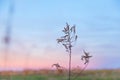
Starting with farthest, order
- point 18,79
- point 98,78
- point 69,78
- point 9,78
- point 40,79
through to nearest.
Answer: point 98,78, point 40,79, point 18,79, point 9,78, point 69,78

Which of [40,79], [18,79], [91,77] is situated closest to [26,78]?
[18,79]

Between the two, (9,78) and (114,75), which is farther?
(114,75)

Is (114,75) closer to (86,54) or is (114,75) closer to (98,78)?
(98,78)

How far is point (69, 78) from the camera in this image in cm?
577

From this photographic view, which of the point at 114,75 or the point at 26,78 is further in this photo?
the point at 114,75

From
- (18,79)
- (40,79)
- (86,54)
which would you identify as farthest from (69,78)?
(40,79)

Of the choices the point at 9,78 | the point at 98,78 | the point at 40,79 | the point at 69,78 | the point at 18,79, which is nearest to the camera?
the point at 69,78

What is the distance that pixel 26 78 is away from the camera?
8.81m

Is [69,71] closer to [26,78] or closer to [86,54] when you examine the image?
[86,54]

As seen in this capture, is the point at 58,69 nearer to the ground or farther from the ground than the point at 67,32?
nearer to the ground

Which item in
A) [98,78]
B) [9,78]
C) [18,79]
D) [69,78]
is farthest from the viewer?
[98,78]

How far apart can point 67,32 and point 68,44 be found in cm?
18

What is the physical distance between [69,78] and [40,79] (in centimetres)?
402

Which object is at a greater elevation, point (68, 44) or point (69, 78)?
point (68, 44)
